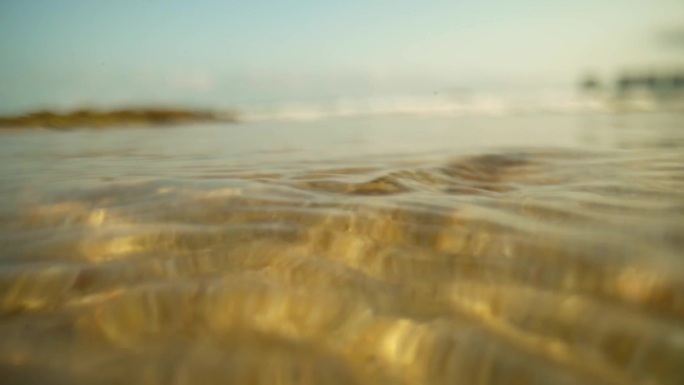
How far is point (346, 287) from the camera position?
0.99 meters

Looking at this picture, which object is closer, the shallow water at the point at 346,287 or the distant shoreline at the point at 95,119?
the shallow water at the point at 346,287

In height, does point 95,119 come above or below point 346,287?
above

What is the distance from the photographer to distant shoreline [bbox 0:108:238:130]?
11453 mm

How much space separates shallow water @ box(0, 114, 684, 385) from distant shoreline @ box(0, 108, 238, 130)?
11.3 m

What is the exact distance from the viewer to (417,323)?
2.79 feet

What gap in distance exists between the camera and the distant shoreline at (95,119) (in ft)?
37.6

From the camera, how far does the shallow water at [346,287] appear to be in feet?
2.48

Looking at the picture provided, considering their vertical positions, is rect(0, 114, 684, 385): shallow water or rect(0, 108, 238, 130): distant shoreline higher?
rect(0, 108, 238, 130): distant shoreline

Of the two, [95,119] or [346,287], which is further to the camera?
[95,119]

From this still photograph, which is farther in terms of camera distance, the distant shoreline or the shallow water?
the distant shoreline

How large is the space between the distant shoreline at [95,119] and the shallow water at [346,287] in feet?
37.1

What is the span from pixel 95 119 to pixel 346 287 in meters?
13.5

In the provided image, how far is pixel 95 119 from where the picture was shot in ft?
40.8

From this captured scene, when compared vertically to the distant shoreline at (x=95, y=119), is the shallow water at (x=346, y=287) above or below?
below
